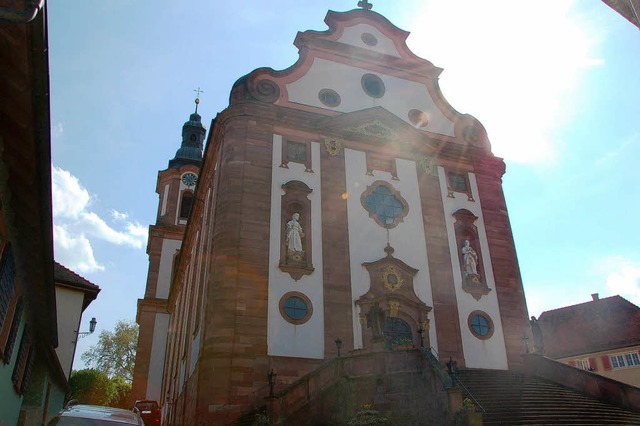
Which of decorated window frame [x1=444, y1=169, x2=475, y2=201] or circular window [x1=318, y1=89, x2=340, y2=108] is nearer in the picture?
circular window [x1=318, y1=89, x2=340, y2=108]

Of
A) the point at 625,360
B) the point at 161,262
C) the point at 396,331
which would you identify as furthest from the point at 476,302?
the point at 161,262

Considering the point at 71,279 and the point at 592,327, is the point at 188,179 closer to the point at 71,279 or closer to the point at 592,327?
the point at 71,279

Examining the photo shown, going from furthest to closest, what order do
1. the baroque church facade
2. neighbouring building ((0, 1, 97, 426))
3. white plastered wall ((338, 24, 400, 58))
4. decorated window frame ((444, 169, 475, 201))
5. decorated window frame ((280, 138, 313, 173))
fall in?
white plastered wall ((338, 24, 400, 58)) → decorated window frame ((444, 169, 475, 201)) → decorated window frame ((280, 138, 313, 173)) → the baroque church facade → neighbouring building ((0, 1, 97, 426))

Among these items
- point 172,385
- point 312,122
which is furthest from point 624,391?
point 172,385

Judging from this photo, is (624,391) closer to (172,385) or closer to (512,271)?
(512,271)

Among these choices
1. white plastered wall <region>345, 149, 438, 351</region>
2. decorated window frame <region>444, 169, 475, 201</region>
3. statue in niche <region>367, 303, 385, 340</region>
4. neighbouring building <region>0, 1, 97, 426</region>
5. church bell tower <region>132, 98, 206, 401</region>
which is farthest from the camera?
church bell tower <region>132, 98, 206, 401</region>

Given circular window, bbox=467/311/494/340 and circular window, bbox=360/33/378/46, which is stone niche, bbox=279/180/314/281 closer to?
circular window, bbox=467/311/494/340

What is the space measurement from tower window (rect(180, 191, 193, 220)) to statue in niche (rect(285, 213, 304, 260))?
22593 mm

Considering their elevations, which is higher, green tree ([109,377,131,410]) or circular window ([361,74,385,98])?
circular window ([361,74,385,98])

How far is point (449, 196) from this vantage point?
24.2 meters

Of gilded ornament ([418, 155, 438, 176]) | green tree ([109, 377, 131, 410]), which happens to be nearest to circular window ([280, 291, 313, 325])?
gilded ornament ([418, 155, 438, 176])

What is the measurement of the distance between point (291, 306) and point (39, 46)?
14.7 meters

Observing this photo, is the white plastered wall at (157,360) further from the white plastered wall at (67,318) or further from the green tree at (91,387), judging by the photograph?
the green tree at (91,387)

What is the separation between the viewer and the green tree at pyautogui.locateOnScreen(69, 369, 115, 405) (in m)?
45.7
